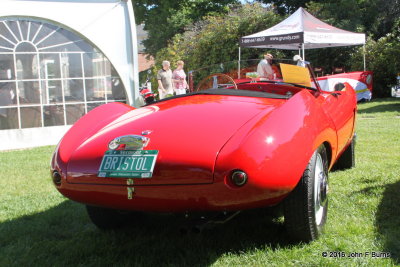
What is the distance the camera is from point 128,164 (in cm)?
240

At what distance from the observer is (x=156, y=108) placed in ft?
10.6

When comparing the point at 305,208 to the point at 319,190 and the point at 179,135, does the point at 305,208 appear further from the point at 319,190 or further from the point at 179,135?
the point at 179,135

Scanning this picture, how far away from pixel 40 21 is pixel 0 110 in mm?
1935

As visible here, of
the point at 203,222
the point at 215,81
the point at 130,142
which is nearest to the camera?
the point at 203,222

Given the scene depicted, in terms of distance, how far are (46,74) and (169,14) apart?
22923 mm

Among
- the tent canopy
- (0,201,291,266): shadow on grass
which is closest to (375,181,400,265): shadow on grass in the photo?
(0,201,291,266): shadow on grass

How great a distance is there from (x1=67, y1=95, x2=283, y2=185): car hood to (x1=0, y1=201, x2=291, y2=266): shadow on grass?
0.55m

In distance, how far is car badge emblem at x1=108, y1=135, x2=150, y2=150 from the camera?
98.2 inches

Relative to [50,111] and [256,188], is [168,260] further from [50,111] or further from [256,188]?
[50,111]

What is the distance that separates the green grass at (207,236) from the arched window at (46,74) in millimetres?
4531

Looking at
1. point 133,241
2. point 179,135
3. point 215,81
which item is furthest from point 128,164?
point 215,81

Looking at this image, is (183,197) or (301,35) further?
(301,35)

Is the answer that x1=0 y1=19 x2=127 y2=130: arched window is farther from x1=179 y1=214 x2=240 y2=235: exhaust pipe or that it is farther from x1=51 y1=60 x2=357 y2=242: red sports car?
x1=179 y1=214 x2=240 y2=235: exhaust pipe

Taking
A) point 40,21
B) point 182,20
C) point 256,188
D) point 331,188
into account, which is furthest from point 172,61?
point 256,188
